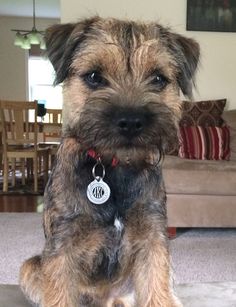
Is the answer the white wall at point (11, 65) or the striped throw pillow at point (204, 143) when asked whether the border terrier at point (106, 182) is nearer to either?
the striped throw pillow at point (204, 143)

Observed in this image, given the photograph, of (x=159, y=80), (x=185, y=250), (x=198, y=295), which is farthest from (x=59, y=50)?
(x=185, y=250)

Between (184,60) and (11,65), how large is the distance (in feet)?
29.1

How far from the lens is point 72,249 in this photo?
1.34 metres

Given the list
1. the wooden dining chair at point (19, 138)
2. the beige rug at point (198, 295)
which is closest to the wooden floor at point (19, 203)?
the wooden dining chair at point (19, 138)

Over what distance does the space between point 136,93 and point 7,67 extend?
897cm

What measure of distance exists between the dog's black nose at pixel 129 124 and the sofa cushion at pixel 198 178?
87.3 inches

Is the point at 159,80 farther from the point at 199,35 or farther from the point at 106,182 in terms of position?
the point at 199,35

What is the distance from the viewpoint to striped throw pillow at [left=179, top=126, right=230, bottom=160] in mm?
3816

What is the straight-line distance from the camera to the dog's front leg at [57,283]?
4.40ft

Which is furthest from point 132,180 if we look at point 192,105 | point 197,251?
point 192,105

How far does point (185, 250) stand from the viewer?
331 cm

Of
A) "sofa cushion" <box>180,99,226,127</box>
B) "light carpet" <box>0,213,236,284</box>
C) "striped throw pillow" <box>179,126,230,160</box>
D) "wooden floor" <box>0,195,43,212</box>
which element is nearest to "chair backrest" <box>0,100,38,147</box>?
"wooden floor" <box>0,195,43,212</box>

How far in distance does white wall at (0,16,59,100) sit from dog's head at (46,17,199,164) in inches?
342

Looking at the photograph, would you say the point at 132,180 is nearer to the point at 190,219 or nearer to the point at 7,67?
the point at 190,219
